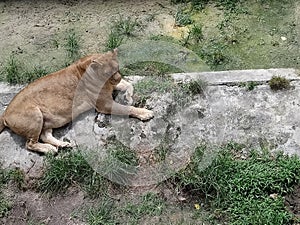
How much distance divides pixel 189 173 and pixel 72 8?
3.13 m

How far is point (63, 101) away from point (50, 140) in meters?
0.37

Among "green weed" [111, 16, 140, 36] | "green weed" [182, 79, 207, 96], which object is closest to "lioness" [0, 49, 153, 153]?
"green weed" [182, 79, 207, 96]

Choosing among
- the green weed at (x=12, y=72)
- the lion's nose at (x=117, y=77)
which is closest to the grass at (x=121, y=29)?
the green weed at (x=12, y=72)

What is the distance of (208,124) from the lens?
5.57 metres

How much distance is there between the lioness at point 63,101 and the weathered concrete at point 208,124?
10 centimetres

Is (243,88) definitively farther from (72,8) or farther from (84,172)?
(72,8)

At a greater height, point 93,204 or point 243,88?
point 243,88

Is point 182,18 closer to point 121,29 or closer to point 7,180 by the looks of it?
point 121,29

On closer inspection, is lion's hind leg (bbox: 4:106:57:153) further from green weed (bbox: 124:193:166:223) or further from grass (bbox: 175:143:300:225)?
grass (bbox: 175:143:300:225)

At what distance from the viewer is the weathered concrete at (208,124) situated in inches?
215

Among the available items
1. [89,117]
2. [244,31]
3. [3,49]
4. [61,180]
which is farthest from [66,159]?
[244,31]

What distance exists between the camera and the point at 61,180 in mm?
5277

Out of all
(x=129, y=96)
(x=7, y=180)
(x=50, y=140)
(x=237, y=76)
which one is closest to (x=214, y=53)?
(x=237, y=76)

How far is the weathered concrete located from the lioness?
0.33 ft
